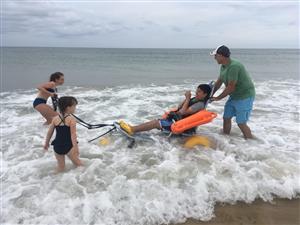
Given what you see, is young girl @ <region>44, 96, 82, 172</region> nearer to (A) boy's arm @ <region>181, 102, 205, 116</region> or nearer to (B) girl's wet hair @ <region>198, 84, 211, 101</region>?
(A) boy's arm @ <region>181, 102, 205, 116</region>

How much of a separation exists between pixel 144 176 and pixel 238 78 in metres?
3.00

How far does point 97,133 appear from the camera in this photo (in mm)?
7492

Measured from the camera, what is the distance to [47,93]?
7.26 metres

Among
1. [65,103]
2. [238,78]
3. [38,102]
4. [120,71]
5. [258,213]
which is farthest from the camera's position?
[120,71]

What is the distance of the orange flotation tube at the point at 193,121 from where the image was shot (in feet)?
20.5

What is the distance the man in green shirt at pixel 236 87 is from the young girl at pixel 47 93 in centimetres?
370

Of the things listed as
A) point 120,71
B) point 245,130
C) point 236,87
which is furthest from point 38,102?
point 120,71

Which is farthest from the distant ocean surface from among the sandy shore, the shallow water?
the sandy shore

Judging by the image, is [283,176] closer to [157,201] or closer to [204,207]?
[204,207]

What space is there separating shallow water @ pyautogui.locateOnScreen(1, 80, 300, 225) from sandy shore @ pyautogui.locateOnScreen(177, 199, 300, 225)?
0.14 meters

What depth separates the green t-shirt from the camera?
6.21 metres

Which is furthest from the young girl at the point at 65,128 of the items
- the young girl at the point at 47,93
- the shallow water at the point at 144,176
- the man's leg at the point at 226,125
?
the man's leg at the point at 226,125

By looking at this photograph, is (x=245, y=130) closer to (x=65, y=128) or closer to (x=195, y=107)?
(x=195, y=107)

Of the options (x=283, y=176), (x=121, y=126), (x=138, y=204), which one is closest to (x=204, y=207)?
(x=138, y=204)
